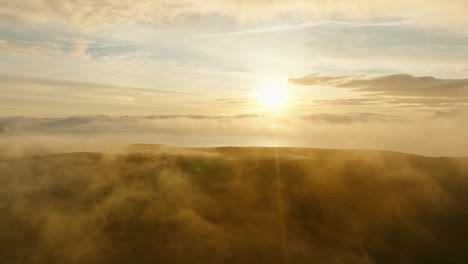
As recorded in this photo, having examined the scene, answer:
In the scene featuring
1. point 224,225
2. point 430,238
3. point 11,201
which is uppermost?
point 11,201

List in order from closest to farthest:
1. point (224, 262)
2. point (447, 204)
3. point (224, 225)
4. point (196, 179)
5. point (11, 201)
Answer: point (224, 262)
point (224, 225)
point (11, 201)
point (447, 204)
point (196, 179)

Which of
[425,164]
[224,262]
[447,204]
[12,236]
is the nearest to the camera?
[224,262]

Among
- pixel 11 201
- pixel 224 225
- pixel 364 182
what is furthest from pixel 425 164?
pixel 11 201

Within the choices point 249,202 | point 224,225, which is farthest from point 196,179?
point 224,225

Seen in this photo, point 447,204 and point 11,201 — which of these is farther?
point 447,204

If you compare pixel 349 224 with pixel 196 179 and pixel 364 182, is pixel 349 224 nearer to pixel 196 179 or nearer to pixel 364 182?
pixel 364 182

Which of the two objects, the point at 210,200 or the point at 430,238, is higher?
the point at 210,200
